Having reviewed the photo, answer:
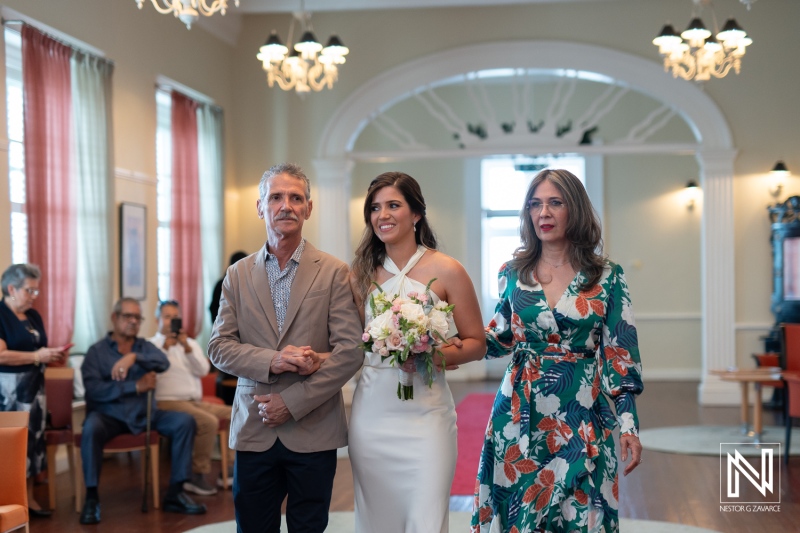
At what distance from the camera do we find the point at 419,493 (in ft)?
10.3

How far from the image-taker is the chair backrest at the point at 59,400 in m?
6.39

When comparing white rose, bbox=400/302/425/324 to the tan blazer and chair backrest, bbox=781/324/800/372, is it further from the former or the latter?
chair backrest, bbox=781/324/800/372

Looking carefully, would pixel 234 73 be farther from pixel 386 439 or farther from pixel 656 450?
pixel 386 439

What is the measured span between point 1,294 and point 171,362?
127 cm

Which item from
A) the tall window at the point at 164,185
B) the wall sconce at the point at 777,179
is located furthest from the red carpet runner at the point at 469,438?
the wall sconce at the point at 777,179

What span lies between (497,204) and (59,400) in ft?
31.6

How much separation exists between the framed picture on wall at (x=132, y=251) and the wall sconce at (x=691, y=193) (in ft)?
28.4

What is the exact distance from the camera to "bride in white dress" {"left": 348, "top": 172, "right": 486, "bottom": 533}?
3158mm

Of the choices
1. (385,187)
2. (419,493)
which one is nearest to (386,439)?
(419,493)

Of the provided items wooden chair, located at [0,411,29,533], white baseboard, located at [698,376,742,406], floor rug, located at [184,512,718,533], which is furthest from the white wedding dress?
white baseboard, located at [698,376,742,406]

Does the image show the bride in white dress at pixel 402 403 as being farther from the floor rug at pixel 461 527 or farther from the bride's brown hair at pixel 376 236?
the floor rug at pixel 461 527

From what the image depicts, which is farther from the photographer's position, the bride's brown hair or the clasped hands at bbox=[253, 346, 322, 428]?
the bride's brown hair

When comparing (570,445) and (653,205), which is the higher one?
(653,205)

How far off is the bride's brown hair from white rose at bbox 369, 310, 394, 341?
0.77ft
